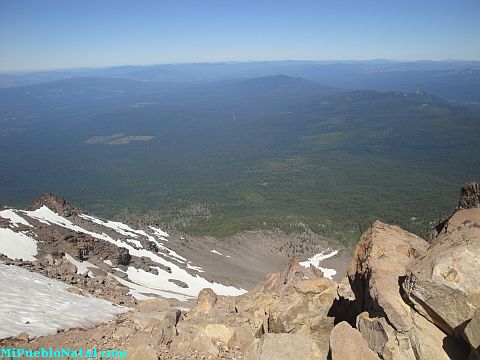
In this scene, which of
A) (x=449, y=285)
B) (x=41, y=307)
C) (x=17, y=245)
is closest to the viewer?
(x=449, y=285)

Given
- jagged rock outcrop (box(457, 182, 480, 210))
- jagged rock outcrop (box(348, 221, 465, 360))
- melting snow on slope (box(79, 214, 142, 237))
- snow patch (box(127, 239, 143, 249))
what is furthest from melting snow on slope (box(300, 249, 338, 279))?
jagged rock outcrop (box(348, 221, 465, 360))

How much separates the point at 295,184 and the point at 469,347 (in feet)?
573

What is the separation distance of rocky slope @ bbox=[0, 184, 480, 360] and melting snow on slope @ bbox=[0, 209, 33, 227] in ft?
115

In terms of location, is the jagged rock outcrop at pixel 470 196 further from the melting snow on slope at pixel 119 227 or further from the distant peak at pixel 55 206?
the distant peak at pixel 55 206

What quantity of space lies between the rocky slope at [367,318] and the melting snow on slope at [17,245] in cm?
2293

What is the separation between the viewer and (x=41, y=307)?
19734mm

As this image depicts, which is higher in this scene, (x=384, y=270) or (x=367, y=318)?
(x=384, y=270)

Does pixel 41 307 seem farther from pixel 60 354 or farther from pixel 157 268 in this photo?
pixel 157 268

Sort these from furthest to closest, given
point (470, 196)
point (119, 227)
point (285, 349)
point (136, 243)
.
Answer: point (119, 227) → point (136, 243) → point (470, 196) → point (285, 349)

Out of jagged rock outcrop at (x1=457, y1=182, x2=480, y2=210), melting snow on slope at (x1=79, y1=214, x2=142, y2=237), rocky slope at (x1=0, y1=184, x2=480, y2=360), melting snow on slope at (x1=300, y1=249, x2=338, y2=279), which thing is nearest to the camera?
rocky slope at (x1=0, y1=184, x2=480, y2=360)

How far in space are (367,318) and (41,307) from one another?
50.1 feet

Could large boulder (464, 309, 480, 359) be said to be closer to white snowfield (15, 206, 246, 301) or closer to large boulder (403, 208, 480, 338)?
large boulder (403, 208, 480, 338)

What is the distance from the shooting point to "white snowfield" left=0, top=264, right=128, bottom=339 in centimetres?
1664

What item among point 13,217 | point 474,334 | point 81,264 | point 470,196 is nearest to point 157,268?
point 81,264
